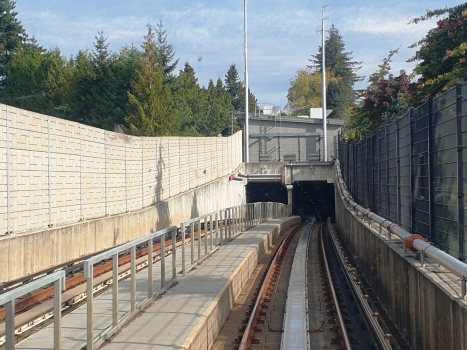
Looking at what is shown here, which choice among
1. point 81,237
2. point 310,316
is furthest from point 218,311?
point 81,237

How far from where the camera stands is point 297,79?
113000 millimetres

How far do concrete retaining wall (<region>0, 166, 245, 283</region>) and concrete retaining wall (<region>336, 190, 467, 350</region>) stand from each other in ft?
23.8

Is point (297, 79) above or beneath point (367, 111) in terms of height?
above

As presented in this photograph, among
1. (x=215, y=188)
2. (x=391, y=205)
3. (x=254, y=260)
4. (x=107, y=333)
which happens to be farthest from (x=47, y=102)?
(x=107, y=333)

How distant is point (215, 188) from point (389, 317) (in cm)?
2488

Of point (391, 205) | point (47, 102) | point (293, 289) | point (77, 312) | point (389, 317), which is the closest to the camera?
point (77, 312)

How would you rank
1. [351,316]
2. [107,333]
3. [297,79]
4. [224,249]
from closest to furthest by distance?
1. [107,333]
2. [351,316]
3. [224,249]
4. [297,79]

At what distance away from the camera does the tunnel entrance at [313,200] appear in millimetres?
58062

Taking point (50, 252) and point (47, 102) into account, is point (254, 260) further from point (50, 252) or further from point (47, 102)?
point (47, 102)

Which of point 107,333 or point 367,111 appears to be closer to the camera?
point 107,333

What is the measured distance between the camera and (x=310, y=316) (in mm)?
11320

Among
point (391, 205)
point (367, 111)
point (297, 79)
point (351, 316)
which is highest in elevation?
point (297, 79)

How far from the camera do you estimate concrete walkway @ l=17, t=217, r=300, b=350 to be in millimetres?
6652

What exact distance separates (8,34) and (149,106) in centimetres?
2592
